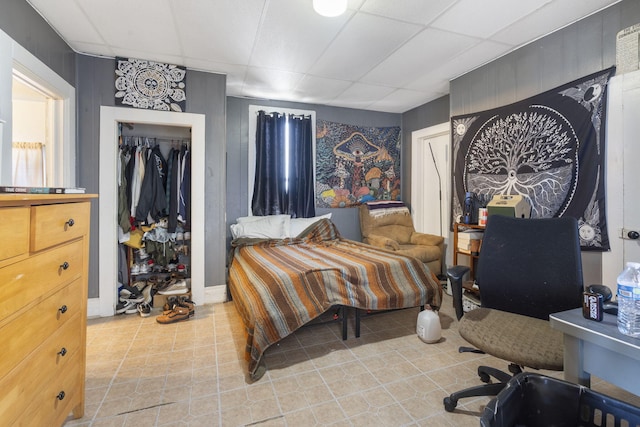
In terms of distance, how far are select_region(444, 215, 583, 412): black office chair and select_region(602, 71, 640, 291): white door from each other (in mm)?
877

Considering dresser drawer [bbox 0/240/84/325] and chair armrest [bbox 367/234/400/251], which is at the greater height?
dresser drawer [bbox 0/240/84/325]

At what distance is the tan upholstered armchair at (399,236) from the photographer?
374 cm

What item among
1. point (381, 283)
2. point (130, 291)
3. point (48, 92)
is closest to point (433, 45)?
point (381, 283)

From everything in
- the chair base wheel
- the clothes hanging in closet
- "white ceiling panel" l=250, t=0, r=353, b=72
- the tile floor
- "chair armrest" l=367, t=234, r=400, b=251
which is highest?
"white ceiling panel" l=250, t=0, r=353, b=72

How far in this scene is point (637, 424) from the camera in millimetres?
855

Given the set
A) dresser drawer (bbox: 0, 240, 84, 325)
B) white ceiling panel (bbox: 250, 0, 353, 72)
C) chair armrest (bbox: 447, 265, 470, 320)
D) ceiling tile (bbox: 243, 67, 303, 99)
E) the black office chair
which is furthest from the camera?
ceiling tile (bbox: 243, 67, 303, 99)

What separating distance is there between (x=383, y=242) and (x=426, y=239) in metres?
0.62

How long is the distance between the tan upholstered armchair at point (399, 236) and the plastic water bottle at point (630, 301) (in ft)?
8.86

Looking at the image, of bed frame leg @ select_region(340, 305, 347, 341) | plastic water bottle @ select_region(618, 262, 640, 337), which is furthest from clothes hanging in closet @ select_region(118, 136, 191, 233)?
plastic water bottle @ select_region(618, 262, 640, 337)

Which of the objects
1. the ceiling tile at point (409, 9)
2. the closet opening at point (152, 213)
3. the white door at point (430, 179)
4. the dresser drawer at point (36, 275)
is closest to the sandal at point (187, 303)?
the closet opening at point (152, 213)

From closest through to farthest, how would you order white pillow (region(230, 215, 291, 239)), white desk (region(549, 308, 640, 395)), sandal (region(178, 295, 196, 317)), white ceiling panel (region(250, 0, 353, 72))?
white desk (region(549, 308, 640, 395)), white ceiling panel (region(250, 0, 353, 72)), sandal (region(178, 295, 196, 317)), white pillow (region(230, 215, 291, 239))

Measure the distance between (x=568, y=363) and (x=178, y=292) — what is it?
3253 mm

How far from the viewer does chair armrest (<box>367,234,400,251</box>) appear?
3755mm

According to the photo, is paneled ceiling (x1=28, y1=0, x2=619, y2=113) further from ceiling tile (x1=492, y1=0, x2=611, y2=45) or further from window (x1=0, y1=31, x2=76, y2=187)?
window (x1=0, y1=31, x2=76, y2=187)
